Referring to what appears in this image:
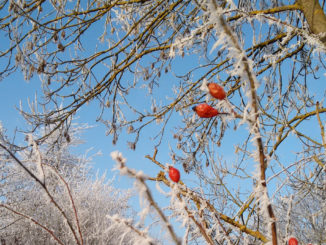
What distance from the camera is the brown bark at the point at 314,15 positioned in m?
2.67

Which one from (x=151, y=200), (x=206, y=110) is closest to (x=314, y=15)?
(x=206, y=110)

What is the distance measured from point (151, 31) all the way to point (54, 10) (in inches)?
44.0

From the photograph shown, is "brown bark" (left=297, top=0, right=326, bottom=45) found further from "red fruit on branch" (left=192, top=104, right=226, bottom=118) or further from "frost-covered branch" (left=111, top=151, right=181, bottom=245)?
"frost-covered branch" (left=111, top=151, right=181, bottom=245)

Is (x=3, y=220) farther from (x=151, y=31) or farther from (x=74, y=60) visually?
(x=151, y=31)

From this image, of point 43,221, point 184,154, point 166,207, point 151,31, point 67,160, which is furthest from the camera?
point 67,160

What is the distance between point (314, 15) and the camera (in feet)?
8.94

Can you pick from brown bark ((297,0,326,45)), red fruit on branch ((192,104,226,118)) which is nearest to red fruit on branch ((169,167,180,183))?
red fruit on branch ((192,104,226,118))

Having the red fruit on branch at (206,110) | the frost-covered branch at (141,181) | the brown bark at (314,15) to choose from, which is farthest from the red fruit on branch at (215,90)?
the brown bark at (314,15)

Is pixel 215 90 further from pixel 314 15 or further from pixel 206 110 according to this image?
pixel 314 15

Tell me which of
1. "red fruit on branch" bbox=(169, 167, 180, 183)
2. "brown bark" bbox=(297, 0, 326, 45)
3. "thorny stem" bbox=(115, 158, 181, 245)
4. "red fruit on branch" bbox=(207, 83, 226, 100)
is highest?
"brown bark" bbox=(297, 0, 326, 45)

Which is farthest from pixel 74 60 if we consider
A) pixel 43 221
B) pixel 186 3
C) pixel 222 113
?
pixel 43 221

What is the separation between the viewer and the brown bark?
267 centimetres

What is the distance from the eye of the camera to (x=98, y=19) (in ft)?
11.9

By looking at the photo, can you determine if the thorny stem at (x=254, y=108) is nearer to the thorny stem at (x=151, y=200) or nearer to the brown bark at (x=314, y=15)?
the thorny stem at (x=151, y=200)
